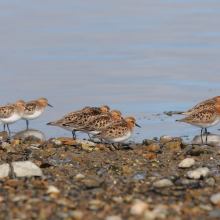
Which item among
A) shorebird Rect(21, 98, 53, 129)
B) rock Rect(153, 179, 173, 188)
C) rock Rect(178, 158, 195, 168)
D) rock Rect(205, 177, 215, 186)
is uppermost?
rock Rect(153, 179, 173, 188)

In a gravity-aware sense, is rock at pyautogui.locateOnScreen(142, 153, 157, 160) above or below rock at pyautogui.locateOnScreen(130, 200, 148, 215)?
below

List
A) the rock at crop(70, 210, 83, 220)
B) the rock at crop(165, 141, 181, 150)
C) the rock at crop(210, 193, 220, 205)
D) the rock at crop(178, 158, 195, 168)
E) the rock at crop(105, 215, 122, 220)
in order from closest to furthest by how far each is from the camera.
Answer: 1. the rock at crop(105, 215, 122, 220)
2. the rock at crop(70, 210, 83, 220)
3. the rock at crop(210, 193, 220, 205)
4. the rock at crop(178, 158, 195, 168)
5. the rock at crop(165, 141, 181, 150)

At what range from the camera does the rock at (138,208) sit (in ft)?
28.3

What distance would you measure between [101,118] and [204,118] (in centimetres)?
407

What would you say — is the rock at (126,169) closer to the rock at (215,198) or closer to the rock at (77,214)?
the rock at (215,198)

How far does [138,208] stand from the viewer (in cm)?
869

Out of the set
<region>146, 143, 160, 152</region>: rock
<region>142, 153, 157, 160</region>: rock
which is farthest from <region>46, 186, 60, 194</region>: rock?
<region>146, 143, 160, 152</region>: rock

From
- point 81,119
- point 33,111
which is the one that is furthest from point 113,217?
point 33,111

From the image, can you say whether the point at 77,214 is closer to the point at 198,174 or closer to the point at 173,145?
the point at 198,174

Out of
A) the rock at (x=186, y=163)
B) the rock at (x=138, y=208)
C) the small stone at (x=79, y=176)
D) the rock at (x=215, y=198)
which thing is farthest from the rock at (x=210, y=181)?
the small stone at (x=79, y=176)

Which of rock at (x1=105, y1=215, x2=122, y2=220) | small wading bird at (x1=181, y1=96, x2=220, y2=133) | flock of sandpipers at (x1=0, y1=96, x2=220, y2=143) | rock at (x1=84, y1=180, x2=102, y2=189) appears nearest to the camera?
rock at (x1=105, y1=215, x2=122, y2=220)

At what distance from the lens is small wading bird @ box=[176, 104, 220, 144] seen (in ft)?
60.0

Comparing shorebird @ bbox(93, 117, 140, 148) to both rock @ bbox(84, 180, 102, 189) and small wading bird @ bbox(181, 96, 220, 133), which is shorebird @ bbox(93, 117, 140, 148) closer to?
rock @ bbox(84, 180, 102, 189)

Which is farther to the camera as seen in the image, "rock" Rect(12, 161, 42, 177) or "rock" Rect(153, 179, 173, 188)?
"rock" Rect(12, 161, 42, 177)
